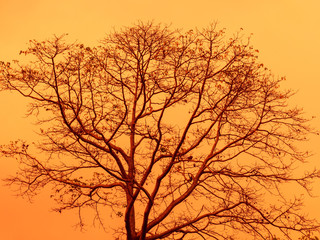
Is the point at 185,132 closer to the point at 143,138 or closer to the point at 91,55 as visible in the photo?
the point at 143,138

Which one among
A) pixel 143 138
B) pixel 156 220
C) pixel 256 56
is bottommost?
pixel 156 220

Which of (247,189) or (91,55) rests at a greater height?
(91,55)

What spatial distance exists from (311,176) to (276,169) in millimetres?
721

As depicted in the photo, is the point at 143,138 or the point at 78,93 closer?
the point at 78,93

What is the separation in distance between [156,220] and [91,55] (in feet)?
12.5

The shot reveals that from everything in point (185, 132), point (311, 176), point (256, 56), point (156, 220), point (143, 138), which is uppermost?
point (256, 56)

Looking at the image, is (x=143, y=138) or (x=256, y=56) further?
(x=143, y=138)

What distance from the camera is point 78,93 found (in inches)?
397

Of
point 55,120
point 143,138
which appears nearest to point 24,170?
point 55,120

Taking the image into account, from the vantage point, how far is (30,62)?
10.2 meters

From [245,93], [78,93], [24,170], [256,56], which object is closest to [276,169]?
[245,93]

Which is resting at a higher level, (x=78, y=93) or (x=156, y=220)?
(x=78, y=93)

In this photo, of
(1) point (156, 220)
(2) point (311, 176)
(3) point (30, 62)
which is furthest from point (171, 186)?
(3) point (30, 62)

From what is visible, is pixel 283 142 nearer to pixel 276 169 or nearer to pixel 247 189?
pixel 276 169
